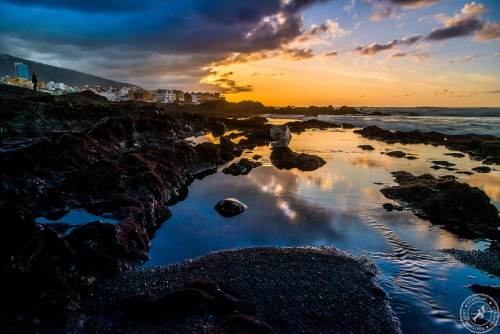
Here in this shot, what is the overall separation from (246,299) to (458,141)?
48209mm

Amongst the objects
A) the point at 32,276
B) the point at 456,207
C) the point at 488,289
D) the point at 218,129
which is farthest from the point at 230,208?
the point at 218,129

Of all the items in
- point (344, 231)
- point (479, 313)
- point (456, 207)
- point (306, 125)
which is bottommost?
point (479, 313)

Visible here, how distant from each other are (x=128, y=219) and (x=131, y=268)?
2437 mm

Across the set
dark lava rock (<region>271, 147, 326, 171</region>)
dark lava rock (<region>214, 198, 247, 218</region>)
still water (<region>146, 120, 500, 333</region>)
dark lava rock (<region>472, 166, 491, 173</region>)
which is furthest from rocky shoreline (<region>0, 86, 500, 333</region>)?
dark lava rock (<region>472, 166, 491, 173</region>)

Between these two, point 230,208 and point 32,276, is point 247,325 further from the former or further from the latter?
point 230,208

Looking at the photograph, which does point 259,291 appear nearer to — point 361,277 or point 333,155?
point 361,277

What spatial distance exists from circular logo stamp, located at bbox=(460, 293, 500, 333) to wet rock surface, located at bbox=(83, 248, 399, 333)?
6.79 feet

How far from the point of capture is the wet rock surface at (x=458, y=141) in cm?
3661

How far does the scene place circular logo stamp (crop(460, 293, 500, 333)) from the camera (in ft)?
27.8

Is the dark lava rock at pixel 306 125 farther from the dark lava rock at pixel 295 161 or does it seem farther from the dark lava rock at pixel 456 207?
the dark lava rock at pixel 456 207

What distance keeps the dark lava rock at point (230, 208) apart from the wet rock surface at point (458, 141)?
92.0 ft

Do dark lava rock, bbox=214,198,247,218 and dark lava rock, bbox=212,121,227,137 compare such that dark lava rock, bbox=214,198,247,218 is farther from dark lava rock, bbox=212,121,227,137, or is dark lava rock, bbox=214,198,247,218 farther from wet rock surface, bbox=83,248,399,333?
dark lava rock, bbox=212,121,227,137

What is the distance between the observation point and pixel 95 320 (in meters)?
7.71

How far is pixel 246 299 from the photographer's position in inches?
346
